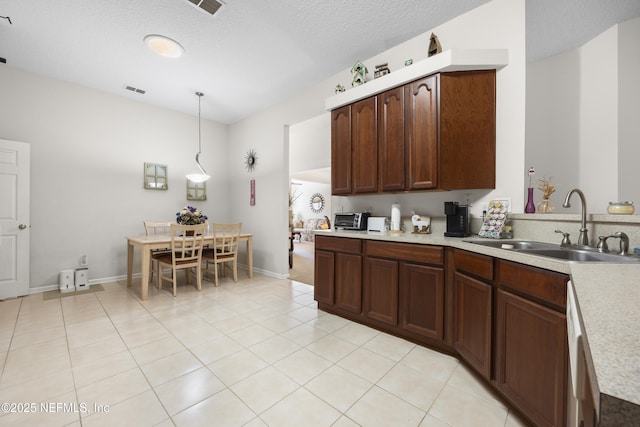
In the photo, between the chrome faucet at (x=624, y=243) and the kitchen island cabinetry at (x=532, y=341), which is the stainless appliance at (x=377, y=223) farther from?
the chrome faucet at (x=624, y=243)

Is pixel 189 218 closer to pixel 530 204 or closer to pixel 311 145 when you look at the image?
pixel 311 145

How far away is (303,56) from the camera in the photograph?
3.26 metres

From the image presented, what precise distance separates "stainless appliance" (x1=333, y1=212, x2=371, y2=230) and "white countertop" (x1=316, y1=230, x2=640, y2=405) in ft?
6.18

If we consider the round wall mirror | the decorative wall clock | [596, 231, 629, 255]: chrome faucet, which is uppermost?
the decorative wall clock

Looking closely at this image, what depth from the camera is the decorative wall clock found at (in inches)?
200

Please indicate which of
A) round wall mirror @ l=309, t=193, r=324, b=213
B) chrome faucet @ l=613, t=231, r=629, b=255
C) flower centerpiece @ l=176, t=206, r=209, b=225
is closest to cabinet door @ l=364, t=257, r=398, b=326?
chrome faucet @ l=613, t=231, r=629, b=255

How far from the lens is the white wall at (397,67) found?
2.22 meters

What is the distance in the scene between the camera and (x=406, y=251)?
2279 mm

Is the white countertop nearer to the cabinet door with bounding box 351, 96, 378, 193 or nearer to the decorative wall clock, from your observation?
the cabinet door with bounding box 351, 96, 378, 193

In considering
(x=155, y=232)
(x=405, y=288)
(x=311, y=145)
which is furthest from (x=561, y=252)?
(x=155, y=232)

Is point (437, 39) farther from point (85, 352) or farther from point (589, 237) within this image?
point (85, 352)

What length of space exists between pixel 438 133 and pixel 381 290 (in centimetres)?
151

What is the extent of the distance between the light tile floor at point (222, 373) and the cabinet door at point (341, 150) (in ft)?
4.94

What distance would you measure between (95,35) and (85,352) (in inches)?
126
